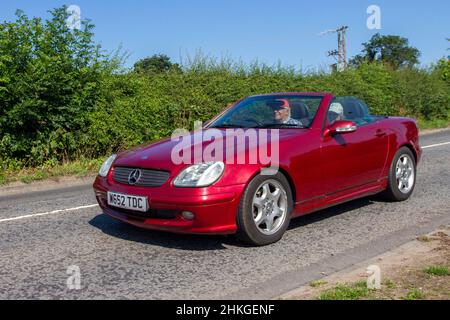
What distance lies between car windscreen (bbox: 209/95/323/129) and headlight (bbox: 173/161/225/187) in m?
1.28

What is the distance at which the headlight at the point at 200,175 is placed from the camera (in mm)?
4750

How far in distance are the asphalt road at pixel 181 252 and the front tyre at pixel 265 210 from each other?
0.47 feet

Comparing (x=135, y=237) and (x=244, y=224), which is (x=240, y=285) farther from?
(x=135, y=237)

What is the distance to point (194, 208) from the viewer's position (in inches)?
185

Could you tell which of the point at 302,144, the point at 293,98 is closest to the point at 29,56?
the point at 293,98

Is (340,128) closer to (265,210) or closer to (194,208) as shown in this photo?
(265,210)

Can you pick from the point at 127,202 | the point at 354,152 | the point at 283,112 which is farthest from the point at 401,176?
the point at 127,202

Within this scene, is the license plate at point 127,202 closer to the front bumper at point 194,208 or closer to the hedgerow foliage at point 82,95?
the front bumper at point 194,208

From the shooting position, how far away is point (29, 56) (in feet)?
34.9

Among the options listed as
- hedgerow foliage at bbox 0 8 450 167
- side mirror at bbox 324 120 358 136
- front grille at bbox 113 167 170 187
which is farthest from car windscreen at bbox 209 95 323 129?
hedgerow foliage at bbox 0 8 450 167

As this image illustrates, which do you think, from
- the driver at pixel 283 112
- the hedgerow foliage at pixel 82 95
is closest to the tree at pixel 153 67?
the hedgerow foliage at pixel 82 95

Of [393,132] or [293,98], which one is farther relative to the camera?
[393,132]

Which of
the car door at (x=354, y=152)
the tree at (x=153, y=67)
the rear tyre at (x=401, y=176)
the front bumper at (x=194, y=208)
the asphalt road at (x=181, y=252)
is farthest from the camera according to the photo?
the tree at (x=153, y=67)

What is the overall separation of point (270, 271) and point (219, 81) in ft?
35.4
